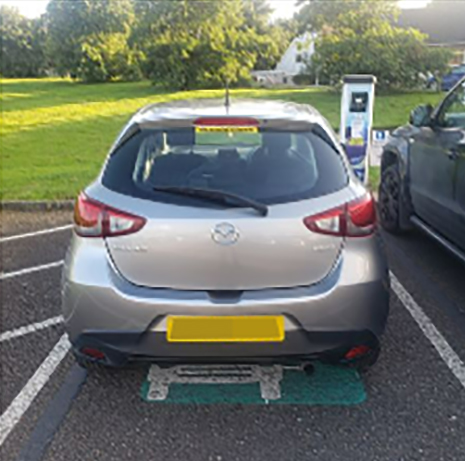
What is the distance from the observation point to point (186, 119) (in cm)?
256

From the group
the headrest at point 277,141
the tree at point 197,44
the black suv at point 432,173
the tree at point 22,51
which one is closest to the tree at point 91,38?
the tree at point 22,51

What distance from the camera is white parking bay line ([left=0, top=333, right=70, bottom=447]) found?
2.51 m

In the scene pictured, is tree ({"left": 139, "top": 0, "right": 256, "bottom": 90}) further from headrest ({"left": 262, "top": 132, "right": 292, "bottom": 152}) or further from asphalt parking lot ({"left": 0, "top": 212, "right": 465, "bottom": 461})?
headrest ({"left": 262, "top": 132, "right": 292, "bottom": 152})

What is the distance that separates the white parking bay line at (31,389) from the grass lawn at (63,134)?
151 inches

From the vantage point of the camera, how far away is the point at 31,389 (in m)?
2.78

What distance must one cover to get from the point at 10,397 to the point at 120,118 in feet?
41.2

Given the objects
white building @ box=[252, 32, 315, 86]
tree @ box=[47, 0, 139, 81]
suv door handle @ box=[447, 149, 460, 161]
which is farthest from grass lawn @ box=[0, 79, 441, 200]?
white building @ box=[252, 32, 315, 86]

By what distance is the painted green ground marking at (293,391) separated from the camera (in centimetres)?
265

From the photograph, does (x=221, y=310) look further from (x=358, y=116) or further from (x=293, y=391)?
(x=358, y=116)

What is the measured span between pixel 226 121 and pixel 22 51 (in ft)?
197

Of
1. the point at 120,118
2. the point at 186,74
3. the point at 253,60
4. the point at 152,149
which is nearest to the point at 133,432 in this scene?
the point at 152,149

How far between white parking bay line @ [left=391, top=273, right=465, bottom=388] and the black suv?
1.59ft

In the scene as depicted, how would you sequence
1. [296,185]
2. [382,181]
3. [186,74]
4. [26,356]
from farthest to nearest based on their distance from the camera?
[186,74], [382,181], [26,356], [296,185]

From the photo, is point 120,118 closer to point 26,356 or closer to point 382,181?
point 382,181
